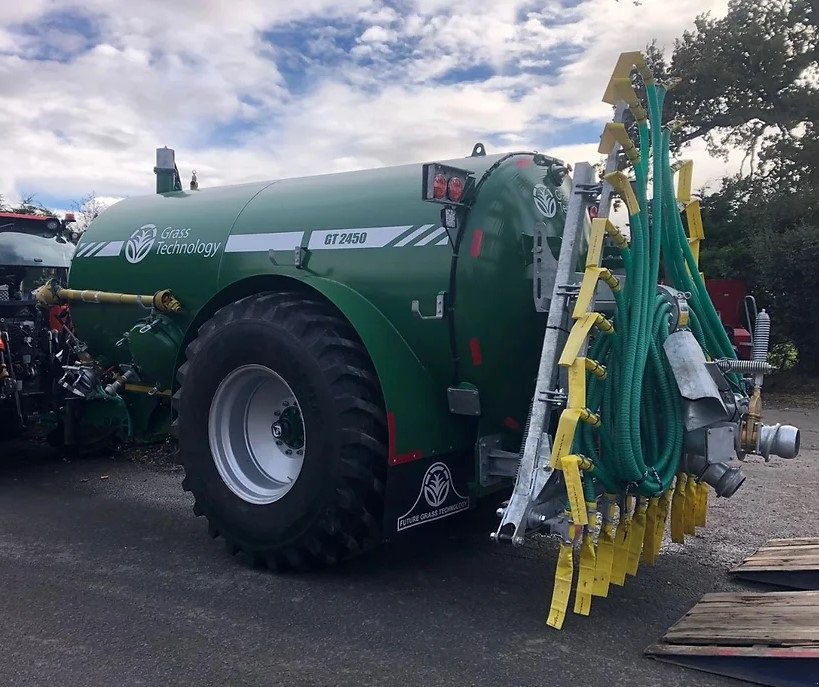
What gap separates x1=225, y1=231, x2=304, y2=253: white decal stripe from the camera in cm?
416

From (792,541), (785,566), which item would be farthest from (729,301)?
(785,566)

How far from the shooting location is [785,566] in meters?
3.73

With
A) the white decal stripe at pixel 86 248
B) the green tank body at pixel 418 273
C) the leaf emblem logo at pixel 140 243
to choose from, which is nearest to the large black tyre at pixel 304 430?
the green tank body at pixel 418 273

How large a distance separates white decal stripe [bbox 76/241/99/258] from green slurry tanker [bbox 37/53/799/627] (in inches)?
51.2

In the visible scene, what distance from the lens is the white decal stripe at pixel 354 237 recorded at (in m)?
3.82

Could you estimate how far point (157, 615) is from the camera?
11.2 feet

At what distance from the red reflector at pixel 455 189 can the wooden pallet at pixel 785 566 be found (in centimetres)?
224

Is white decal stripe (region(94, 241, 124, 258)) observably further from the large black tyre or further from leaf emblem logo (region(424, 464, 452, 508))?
leaf emblem logo (region(424, 464, 452, 508))

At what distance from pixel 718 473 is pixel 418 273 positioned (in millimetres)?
1583

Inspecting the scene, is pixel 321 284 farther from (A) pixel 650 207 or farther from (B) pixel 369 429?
(A) pixel 650 207

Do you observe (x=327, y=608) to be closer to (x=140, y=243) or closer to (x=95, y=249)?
(x=140, y=243)

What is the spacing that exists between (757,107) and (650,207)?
41.7 ft

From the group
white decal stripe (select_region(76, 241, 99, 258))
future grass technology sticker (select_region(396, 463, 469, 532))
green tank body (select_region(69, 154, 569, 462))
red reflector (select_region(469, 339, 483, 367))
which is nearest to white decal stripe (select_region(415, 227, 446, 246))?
green tank body (select_region(69, 154, 569, 462))

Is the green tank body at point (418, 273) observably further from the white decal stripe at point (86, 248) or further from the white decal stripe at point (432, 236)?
the white decal stripe at point (86, 248)
